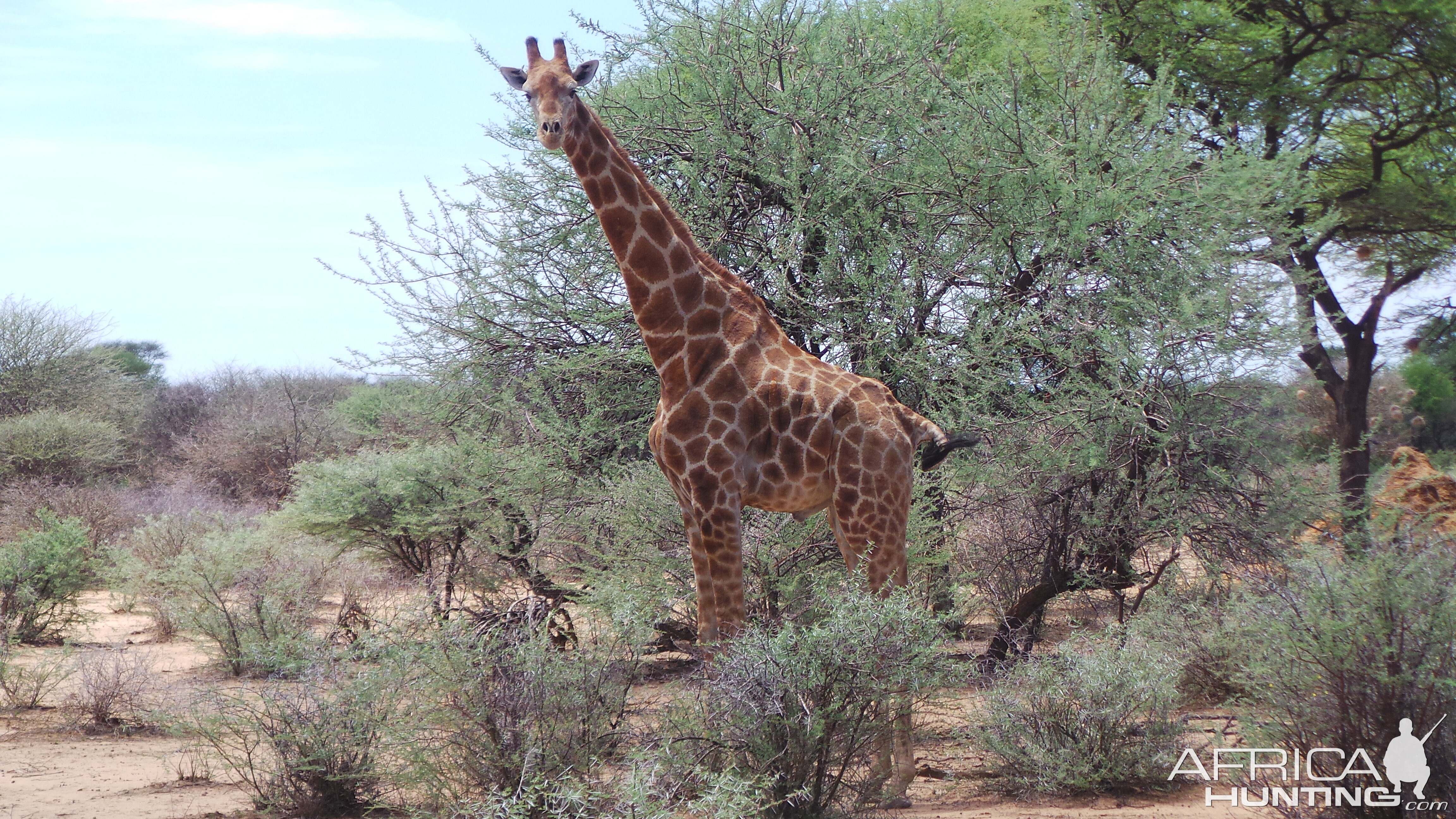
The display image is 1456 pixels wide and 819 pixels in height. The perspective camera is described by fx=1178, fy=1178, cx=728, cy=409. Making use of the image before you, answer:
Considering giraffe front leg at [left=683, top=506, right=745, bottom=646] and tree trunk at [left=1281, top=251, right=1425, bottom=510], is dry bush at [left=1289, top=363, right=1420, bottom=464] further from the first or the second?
giraffe front leg at [left=683, top=506, right=745, bottom=646]

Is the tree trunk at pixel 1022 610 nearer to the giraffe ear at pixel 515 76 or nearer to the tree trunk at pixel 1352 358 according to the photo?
the giraffe ear at pixel 515 76

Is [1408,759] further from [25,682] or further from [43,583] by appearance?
[43,583]

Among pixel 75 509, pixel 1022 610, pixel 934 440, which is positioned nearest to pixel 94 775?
pixel 934 440

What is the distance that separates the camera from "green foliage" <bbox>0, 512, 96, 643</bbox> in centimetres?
1168

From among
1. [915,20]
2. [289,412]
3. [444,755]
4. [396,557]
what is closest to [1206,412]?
[915,20]

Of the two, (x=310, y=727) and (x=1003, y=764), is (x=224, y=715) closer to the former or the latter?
(x=310, y=727)

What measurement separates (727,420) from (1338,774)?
10.1 ft

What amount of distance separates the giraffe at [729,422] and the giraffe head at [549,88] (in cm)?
19

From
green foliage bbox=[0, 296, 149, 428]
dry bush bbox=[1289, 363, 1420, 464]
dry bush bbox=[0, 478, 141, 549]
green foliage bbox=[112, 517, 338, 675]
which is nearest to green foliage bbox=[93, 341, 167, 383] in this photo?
green foliage bbox=[0, 296, 149, 428]

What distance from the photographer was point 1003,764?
629 centimetres

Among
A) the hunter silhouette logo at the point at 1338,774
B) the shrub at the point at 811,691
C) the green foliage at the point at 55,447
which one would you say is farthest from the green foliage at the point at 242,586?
the green foliage at the point at 55,447

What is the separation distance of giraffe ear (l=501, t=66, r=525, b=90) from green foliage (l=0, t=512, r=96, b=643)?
8755mm

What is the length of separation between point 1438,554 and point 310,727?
17.8 ft

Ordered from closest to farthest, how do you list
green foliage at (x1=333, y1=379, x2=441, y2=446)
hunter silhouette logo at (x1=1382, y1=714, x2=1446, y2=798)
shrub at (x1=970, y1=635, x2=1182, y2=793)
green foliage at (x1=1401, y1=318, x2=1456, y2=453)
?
hunter silhouette logo at (x1=1382, y1=714, x2=1446, y2=798) < shrub at (x1=970, y1=635, x2=1182, y2=793) < green foliage at (x1=333, y1=379, x2=441, y2=446) < green foliage at (x1=1401, y1=318, x2=1456, y2=453)
